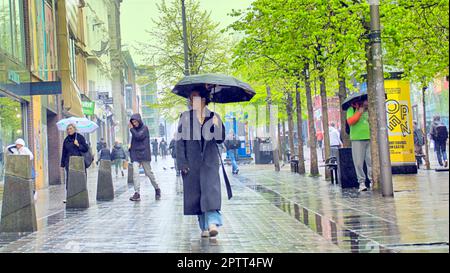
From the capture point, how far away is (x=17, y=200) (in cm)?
1119

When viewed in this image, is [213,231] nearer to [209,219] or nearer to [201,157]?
[209,219]

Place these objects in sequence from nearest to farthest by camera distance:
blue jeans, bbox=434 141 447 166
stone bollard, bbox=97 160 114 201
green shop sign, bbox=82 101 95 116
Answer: blue jeans, bbox=434 141 447 166, stone bollard, bbox=97 160 114 201, green shop sign, bbox=82 101 95 116

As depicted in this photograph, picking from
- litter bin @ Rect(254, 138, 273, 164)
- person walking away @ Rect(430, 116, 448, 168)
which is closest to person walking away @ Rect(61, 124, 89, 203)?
person walking away @ Rect(430, 116, 448, 168)

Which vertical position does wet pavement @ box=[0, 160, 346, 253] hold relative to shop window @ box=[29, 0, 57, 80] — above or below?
below

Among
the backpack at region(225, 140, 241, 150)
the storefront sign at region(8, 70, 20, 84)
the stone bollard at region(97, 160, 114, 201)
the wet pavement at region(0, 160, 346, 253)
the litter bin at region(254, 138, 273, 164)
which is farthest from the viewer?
the litter bin at region(254, 138, 273, 164)

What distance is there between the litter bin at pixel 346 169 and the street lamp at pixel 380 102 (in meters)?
3.28

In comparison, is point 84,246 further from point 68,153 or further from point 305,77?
point 305,77

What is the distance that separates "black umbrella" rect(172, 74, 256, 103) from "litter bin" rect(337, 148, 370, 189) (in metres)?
6.84

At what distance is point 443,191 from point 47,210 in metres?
11.9

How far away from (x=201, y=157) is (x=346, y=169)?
324 inches

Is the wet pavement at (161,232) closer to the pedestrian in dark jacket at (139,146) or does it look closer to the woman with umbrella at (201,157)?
the woman with umbrella at (201,157)

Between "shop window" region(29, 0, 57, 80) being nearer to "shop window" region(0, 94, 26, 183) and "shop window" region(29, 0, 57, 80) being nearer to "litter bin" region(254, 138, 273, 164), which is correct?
"shop window" region(0, 94, 26, 183)

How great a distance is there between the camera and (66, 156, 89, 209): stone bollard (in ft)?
51.2

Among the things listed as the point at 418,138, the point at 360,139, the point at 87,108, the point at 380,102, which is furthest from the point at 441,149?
the point at 87,108
